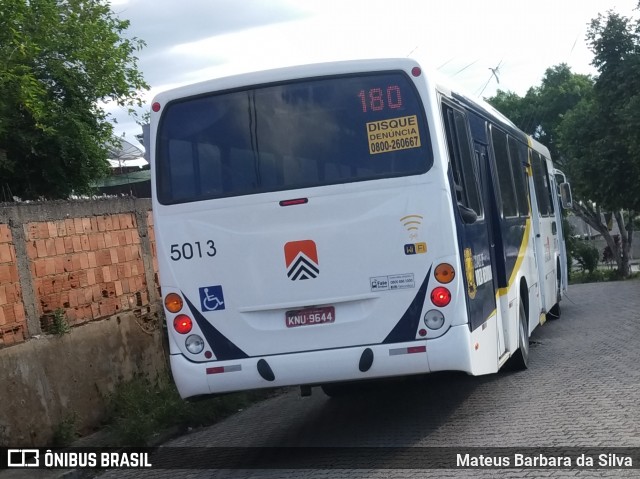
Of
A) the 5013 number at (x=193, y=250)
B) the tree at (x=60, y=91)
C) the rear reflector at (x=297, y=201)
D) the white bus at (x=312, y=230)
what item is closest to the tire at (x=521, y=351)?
the white bus at (x=312, y=230)

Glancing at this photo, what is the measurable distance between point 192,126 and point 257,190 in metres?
0.80

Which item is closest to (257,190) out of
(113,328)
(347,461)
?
(347,461)

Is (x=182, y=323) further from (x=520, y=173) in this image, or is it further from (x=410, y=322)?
(x=520, y=173)

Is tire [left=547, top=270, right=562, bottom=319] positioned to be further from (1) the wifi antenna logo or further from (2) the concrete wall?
(1) the wifi antenna logo

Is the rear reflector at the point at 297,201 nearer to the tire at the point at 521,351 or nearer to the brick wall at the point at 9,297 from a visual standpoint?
the brick wall at the point at 9,297

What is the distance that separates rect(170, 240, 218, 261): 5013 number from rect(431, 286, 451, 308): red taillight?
175cm

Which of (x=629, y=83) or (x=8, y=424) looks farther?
(x=629, y=83)

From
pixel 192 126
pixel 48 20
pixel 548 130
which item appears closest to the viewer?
pixel 192 126

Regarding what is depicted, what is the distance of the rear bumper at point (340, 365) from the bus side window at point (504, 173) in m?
3.48

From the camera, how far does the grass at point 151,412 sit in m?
9.17

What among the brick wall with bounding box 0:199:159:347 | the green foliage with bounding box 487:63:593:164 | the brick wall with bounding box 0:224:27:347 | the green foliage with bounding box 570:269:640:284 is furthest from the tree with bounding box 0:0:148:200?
the green foliage with bounding box 487:63:593:164

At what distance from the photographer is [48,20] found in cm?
2108

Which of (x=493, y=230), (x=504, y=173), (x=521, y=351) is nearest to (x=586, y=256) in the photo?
(x=504, y=173)

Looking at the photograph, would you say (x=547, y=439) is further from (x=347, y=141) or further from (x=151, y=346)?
(x=151, y=346)
